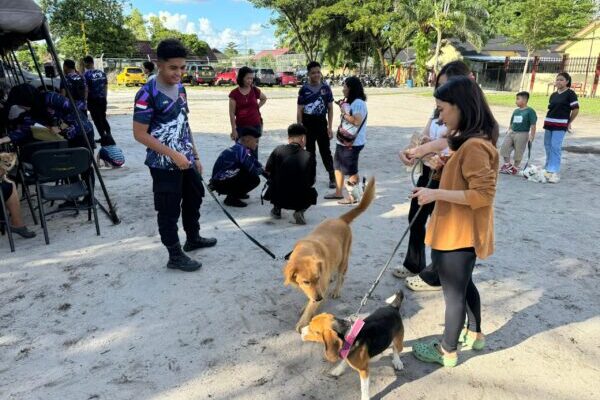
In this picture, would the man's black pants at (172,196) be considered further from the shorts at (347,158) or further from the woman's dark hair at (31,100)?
the woman's dark hair at (31,100)

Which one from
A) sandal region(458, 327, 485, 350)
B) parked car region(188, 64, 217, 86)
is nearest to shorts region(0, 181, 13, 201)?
sandal region(458, 327, 485, 350)

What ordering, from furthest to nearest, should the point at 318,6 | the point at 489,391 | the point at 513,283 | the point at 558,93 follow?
the point at 318,6, the point at 558,93, the point at 513,283, the point at 489,391

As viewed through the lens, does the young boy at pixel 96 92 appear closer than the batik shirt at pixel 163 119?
No

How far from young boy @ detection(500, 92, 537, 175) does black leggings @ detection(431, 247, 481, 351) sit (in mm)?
6134

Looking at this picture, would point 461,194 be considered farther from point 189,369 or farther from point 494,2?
point 494,2

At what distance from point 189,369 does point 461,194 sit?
2.06 metres

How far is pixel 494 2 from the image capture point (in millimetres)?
57375

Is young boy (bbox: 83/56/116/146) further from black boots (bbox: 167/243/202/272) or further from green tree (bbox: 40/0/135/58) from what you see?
green tree (bbox: 40/0/135/58)

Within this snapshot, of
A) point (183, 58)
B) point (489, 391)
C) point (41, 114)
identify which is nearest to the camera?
point (489, 391)

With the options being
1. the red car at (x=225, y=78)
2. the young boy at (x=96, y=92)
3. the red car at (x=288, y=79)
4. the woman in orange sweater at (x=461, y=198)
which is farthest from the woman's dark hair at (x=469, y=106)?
the red car at (x=288, y=79)

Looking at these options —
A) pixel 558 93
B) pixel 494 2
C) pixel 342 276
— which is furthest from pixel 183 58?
pixel 494 2

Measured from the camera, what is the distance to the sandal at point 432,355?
2.72 metres

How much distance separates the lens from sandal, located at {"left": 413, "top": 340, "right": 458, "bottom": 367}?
8.94 ft

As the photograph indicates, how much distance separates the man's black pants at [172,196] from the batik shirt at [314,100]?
2763 millimetres
